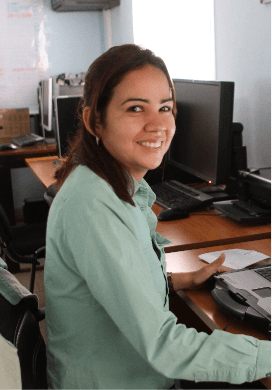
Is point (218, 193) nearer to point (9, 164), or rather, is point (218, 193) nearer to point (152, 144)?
point (152, 144)

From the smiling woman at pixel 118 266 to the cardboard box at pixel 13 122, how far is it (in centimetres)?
324

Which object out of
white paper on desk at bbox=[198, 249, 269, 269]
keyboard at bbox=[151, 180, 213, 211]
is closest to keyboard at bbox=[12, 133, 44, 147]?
keyboard at bbox=[151, 180, 213, 211]

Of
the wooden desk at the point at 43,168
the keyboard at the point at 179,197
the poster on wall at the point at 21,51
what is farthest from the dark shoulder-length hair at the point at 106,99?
the poster on wall at the point at 21,51

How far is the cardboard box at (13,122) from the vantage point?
4.18 meters

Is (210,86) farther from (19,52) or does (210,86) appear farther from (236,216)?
(19,52)

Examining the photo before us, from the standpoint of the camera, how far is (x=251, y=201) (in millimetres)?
1767

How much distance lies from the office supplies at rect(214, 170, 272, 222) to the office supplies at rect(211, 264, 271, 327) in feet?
1.62

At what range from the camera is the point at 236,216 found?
168 centimetres

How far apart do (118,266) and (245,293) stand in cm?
37

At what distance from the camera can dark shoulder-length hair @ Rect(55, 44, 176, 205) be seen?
39.8 inches

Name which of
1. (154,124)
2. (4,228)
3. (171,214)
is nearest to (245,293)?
(154,124)

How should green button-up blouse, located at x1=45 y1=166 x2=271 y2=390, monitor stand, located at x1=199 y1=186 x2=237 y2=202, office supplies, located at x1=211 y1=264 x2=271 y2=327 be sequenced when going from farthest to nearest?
monitor stand, located at x1=199 y1=186 x2=237 y2=202
office supplies, located at x1=211 y1=264 x2=271 y2=327
green button-up blouse, located at x1=45 y1=166 x2=271 y2=390

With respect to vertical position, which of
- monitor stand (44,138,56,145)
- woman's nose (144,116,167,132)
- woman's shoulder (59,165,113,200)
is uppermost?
woman's nose (144,116,167,132)

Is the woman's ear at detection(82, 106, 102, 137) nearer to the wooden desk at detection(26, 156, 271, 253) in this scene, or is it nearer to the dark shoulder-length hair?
the dark shoulder-length hair
